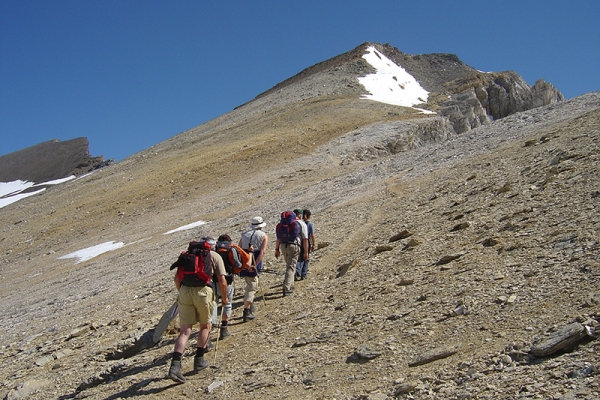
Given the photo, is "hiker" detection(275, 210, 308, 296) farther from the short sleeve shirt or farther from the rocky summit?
the short sleeve shirt

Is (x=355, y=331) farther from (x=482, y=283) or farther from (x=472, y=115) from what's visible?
(x=472, y=115)

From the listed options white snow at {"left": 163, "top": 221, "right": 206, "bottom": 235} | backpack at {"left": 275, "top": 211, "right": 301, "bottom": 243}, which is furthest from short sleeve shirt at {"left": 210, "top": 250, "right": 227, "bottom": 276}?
white snow at {"left": 163, "top": 221, "right": 206, "bottom": 235}

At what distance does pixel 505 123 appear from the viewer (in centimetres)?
2259

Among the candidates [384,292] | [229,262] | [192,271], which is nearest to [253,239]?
[229,262]

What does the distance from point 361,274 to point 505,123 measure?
1571cm

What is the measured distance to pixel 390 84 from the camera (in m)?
60.5

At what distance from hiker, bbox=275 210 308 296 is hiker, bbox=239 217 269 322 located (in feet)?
2.89

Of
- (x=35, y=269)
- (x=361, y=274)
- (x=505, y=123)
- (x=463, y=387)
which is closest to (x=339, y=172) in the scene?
(x=505, y=123)

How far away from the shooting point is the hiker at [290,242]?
10195 millimetres

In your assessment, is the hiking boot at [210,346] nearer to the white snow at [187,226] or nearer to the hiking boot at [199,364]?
the hiking boot at [199,364]

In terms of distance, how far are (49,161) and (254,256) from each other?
12662cm

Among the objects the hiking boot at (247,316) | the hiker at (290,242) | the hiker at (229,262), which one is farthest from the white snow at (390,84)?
the hiker at (229,262)

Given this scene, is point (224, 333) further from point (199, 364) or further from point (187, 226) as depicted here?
point (187, 226)

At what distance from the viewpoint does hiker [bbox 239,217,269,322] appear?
9.10m
